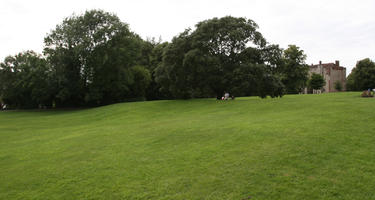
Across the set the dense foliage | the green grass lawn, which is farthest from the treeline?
the dense foliage

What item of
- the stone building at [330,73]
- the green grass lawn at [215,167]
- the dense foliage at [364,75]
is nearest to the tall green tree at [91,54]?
the green grass lawn at [215,167]

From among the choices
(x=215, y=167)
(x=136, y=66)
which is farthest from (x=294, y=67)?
(x=215, y=167)

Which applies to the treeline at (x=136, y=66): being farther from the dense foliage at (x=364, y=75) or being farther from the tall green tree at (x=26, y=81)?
the dense foliage at (x=364, y=75)

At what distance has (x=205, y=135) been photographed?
33.9 ft

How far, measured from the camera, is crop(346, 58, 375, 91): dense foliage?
67.3 meters

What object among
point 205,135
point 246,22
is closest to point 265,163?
point 205,135

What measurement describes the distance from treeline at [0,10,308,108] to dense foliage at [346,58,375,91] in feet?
66.0

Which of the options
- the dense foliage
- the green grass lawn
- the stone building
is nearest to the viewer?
the green grass lawn

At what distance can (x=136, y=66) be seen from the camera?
49750 millimetres

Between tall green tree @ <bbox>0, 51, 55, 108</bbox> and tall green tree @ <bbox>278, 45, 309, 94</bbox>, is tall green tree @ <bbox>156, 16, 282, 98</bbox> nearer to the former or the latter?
tall green tree @ <bbox>0, 51, 55, 108</bbox>

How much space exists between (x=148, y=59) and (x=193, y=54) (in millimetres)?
34711

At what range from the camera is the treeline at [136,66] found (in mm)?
28562

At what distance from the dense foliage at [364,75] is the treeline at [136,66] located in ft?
66.0

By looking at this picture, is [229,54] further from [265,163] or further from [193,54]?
[265,163]
